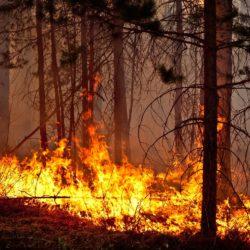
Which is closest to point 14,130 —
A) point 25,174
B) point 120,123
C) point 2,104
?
point 2,104

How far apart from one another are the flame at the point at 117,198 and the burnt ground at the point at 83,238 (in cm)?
48

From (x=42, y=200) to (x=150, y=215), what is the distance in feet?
6.96

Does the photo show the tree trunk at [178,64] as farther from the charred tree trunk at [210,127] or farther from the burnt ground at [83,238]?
the burnt ground at [83,238]

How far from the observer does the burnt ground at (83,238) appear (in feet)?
19.1

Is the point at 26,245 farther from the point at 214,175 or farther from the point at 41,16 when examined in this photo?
the point at 41,16

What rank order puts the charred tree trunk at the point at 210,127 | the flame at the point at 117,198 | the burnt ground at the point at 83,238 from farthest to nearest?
the flame at the point at 117,198 < the charred tree trunk at the point at 210,127 < the burnt ground at the point at 83,238

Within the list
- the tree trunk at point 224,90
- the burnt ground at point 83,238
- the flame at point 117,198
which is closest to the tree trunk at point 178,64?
the flame at point 117,198

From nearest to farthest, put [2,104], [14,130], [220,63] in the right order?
[220,63] → [2,104] → [14,130]

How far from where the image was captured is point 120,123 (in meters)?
12.9

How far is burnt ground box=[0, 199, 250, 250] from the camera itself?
5.81 meters

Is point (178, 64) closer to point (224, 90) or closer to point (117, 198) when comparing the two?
point (224, 90)

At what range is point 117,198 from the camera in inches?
316

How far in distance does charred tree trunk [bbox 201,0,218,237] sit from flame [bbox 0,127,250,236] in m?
0.60

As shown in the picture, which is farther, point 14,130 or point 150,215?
point 14,130
